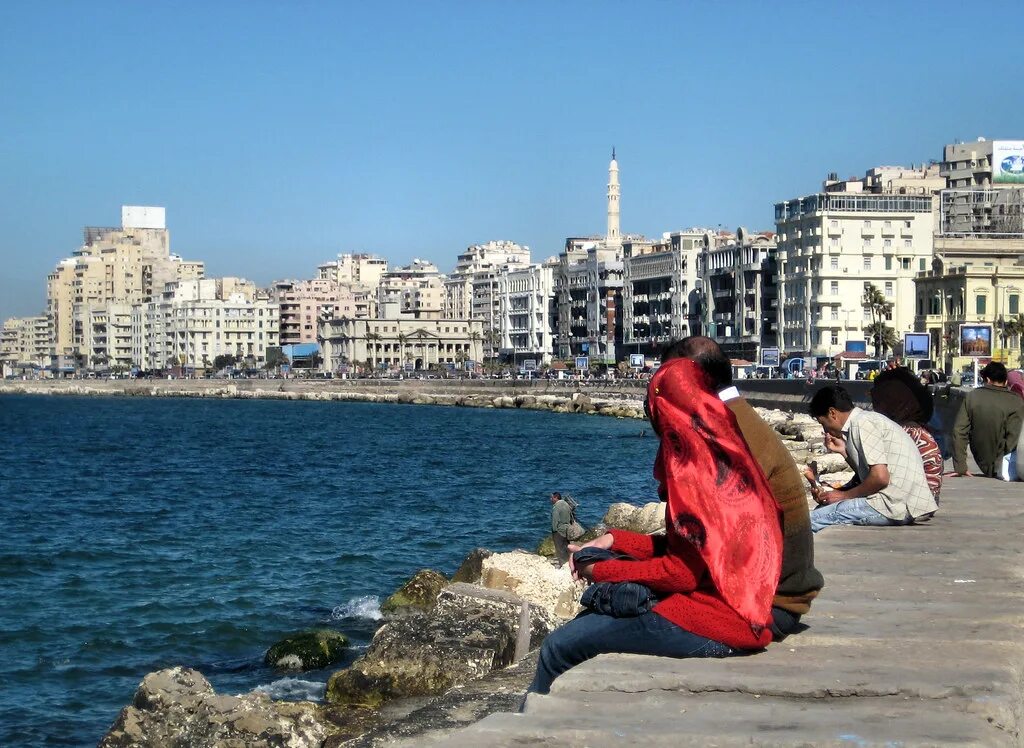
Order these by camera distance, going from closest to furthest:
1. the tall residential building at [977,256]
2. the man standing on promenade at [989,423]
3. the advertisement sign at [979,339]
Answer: the man standing on promenade at [989,423] < the advertisement sign at [979,339] < the tall residential building at [977,256]

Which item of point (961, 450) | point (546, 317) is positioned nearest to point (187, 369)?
point (546, 317)

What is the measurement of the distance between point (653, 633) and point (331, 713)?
587 centimetres

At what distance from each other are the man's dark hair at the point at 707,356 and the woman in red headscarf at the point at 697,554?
9 centimetres

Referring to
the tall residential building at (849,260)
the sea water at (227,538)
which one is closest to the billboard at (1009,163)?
the tall residential building at (849,260)

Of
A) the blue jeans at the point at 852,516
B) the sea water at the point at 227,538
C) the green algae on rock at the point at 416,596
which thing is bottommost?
the sea water at the point at 227,538

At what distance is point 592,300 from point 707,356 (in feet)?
455

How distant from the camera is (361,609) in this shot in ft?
56.6

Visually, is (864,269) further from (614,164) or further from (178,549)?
(178,549)

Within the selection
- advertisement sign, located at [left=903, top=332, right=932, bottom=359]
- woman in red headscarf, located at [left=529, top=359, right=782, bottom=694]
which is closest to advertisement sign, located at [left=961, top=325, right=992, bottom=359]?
advertisement sign, located at [left=903, top=332, right=932, bottom=359]

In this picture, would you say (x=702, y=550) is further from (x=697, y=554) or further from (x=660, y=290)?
(x=660, y=290)

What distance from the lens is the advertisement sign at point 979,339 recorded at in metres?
53.3

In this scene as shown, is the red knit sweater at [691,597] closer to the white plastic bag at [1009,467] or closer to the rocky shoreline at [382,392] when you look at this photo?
the white plastic bag at [1009,467]

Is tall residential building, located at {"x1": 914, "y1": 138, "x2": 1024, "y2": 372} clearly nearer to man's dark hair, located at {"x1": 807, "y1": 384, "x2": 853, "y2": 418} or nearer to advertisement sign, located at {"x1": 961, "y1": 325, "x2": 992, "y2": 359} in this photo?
advertisement sign, located at {"x1": 961, "y1": 325, "x2": 992, "y2": 359}

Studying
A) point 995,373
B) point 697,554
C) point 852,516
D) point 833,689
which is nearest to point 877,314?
point 995,373
